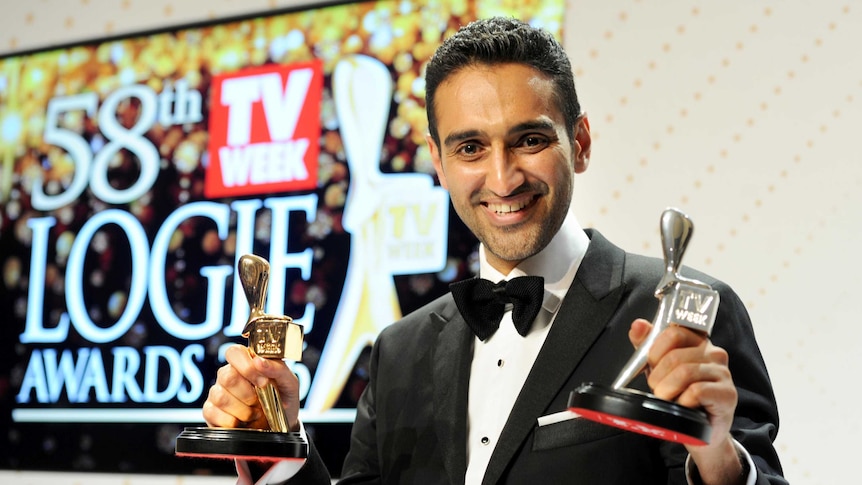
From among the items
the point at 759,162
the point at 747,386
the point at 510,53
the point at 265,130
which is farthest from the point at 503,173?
the point at 265,130

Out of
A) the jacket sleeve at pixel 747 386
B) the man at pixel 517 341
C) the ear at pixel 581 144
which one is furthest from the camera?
the ear at pixel 581 144

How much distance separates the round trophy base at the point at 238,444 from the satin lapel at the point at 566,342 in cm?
33

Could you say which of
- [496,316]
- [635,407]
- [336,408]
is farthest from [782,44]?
[635,407]

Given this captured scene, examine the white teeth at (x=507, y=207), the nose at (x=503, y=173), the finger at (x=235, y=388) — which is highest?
the nose at (x=503, y=173)

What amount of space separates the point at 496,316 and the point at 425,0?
1.43 metres

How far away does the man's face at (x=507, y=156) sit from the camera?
158 cm

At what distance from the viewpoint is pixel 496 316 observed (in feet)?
5.77

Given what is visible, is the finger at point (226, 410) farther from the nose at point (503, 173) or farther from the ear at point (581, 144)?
the ear at point (581, 144)

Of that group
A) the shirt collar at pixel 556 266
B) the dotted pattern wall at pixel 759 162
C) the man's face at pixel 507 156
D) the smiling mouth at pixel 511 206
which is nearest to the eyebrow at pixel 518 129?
the man's face at pixel 507 156

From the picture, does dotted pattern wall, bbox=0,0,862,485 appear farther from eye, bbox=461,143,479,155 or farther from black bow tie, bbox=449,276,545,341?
eye, bbox=461,143,479,155

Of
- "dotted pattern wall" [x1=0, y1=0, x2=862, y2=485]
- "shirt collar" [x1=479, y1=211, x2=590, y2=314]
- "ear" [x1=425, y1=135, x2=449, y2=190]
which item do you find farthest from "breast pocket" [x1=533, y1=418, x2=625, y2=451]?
"dotted pattern wall" [x1=0, y1=0, x2=862, y2=485]

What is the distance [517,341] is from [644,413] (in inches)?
25.1

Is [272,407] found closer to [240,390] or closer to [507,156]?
[240,390]

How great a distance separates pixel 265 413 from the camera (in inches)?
58.0
